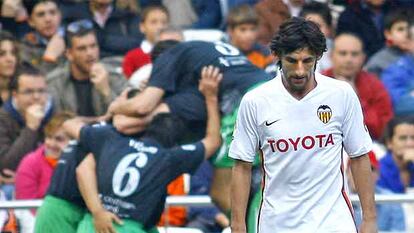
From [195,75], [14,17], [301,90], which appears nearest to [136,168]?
[195,75]

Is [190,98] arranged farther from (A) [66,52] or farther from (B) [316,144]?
(A) [66,52]

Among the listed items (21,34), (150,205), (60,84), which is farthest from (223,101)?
(21,34)

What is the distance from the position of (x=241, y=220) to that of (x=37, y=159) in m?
4.02

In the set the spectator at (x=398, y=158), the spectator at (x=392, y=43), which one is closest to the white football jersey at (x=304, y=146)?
the spectator at (x=398, y=158)

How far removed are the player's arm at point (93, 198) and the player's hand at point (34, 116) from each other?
2545 millimetres

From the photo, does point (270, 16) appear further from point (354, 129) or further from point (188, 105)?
point (354, 129)

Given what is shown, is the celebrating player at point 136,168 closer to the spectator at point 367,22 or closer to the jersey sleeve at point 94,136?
the jersey sleeve at point 94,136

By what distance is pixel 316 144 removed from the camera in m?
7.08

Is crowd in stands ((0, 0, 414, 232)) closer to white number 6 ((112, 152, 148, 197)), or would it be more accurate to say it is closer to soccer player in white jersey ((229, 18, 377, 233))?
white number 6 ((112, 152, 148, 197))

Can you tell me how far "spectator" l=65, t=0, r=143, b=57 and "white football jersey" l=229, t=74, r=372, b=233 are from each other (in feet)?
18.6

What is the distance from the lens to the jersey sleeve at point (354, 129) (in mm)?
7094

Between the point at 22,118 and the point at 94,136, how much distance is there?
2.86 m

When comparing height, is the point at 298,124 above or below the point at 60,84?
above

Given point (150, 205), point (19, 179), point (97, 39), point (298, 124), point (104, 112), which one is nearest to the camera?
point (298, 124)
